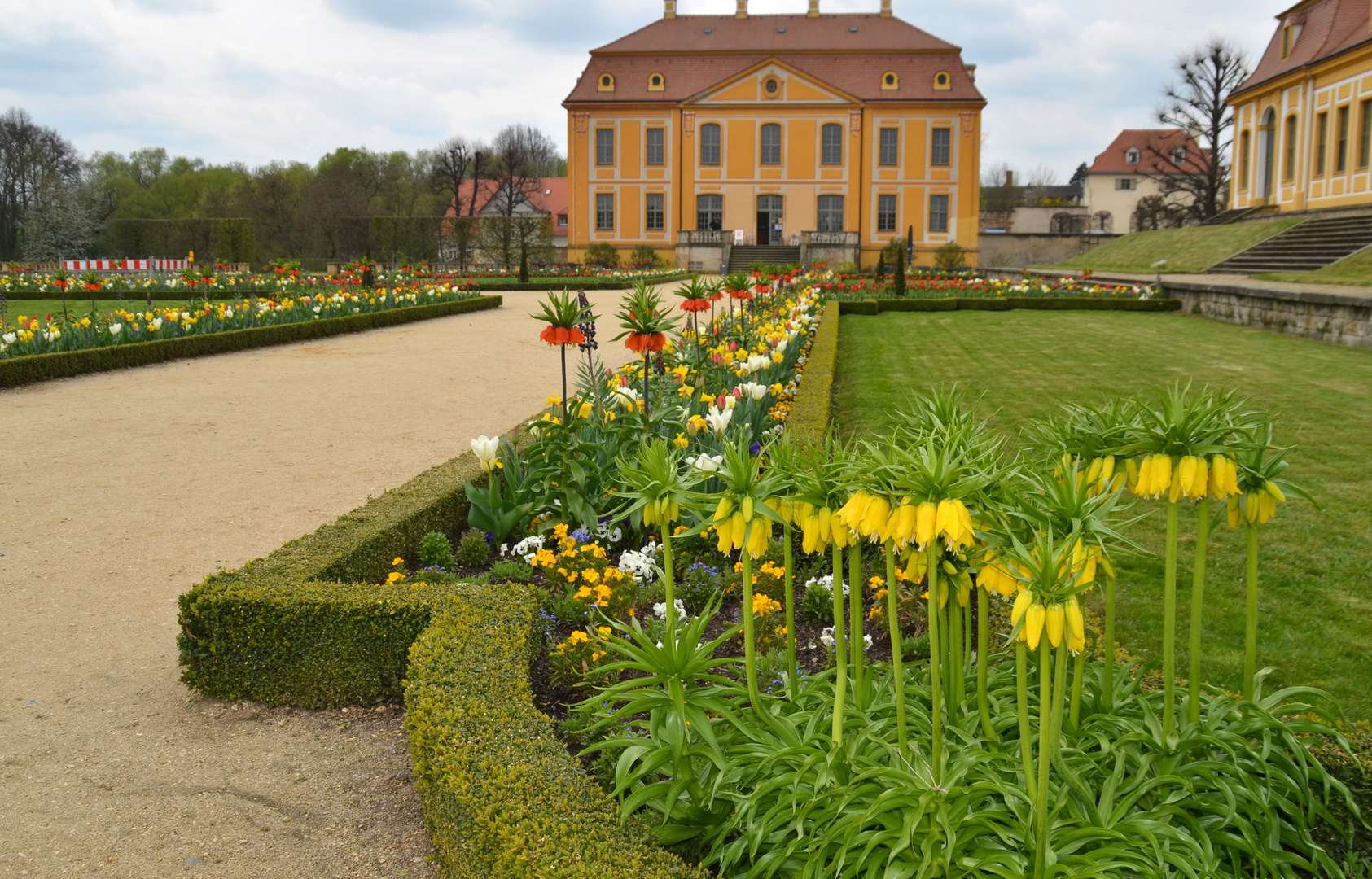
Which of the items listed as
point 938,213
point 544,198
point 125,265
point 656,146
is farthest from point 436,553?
point 544,198

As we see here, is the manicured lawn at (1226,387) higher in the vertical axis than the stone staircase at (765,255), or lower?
lower

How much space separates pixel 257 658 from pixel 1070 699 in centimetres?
288

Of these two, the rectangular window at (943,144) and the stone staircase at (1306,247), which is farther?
the rectangular window at (943,144)

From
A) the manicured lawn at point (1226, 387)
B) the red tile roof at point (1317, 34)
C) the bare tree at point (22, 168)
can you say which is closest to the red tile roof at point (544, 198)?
the bare tree at point (22, 168)

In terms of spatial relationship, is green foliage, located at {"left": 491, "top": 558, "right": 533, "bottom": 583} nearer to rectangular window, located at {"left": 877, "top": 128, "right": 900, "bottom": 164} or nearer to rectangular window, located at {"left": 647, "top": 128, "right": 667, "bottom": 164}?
rectangular window, located at {"left": 647, "top": 128, "right": 667, "bottom": 164}

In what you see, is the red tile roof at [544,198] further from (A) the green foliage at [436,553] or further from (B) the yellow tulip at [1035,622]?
(B) the yellow tulip at [1035,622]

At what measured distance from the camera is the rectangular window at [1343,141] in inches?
1015

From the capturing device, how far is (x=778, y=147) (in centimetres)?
4078

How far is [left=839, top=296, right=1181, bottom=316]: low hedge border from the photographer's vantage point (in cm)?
1978

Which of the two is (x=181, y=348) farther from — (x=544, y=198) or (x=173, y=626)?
(x=544, y=198)

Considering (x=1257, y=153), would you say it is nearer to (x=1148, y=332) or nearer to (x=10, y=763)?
(x=1148, y=332)

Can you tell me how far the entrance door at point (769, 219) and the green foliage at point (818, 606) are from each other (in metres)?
38.5

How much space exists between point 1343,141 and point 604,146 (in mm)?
26344

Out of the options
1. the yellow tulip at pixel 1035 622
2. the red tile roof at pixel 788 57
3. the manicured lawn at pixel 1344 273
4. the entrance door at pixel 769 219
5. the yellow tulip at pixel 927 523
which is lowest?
the yellow tulip at pixel 1035 622
